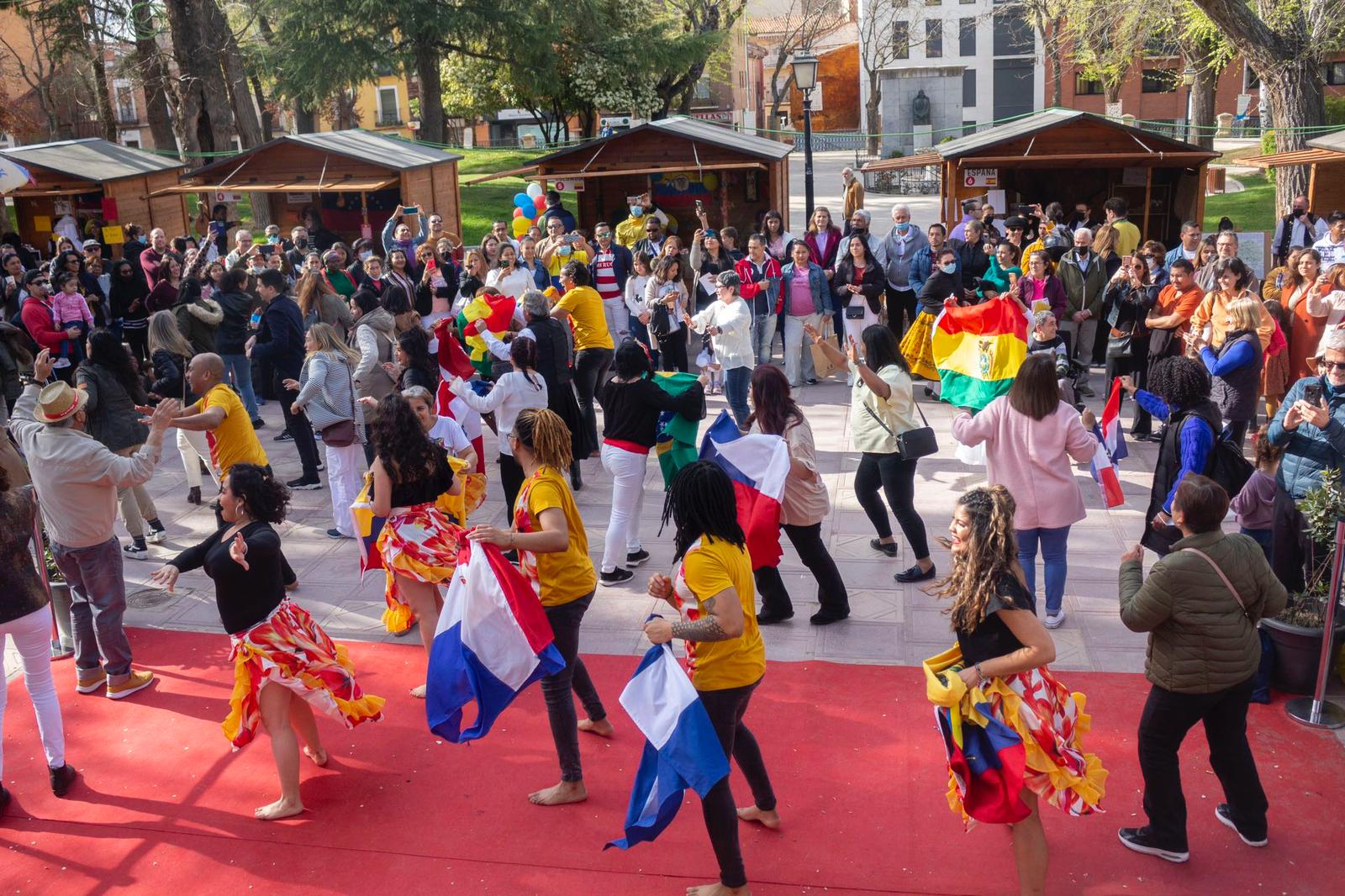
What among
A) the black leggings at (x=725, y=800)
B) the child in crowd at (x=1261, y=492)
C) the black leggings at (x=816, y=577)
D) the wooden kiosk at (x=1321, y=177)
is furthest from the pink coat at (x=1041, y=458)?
the wooden kiosk at (x=1321, y=177)

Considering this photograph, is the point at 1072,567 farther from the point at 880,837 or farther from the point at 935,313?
the point at 935,313

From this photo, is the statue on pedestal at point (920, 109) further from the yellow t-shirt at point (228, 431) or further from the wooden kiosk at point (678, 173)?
the yellow t-shirt at point (228, 431)

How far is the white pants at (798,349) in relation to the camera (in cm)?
1227

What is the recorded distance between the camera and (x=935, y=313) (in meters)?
11.6

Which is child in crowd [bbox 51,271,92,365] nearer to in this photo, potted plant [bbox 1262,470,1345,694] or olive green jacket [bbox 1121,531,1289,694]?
olive green jacket [bbox 1121,531,1289,694]

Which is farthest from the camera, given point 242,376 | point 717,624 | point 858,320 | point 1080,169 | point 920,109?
point 920,109

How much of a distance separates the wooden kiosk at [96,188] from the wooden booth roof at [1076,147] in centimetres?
1296

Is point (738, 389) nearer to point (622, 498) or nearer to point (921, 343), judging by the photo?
point (921, 343)

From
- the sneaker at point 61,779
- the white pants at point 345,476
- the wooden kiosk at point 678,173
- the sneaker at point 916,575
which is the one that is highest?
the wooden kiosk at point 678,173

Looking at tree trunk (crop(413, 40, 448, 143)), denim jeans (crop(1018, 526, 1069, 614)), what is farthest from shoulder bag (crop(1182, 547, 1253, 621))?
tree trunk (crop(413, 40, 448, 143))

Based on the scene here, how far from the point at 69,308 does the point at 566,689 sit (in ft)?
32.6

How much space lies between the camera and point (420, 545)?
593 cm

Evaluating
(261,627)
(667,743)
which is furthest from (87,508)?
(667,743)

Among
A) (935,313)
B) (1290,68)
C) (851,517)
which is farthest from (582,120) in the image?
(851,517)
